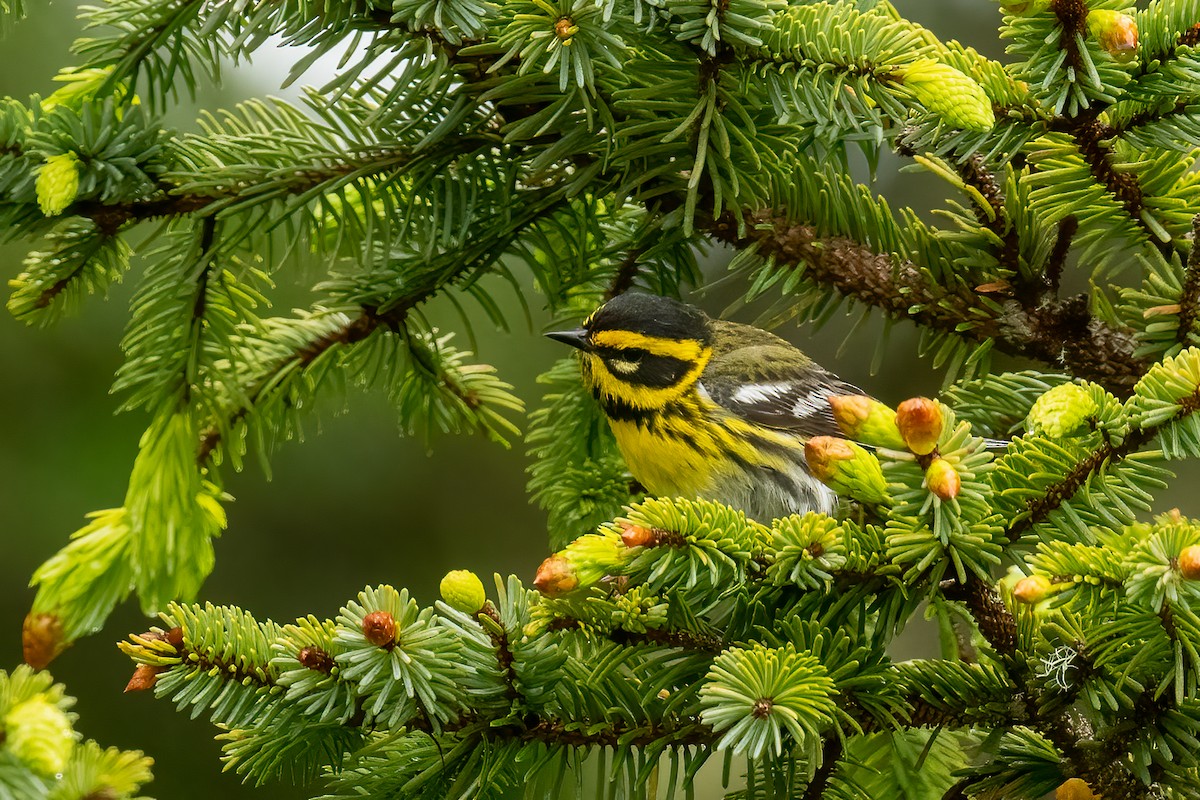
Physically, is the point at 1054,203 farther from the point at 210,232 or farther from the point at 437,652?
the point at 210,232

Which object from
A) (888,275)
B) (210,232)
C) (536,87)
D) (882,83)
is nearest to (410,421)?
(210,232)

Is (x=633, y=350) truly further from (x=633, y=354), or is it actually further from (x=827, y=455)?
(x=827, y=455)

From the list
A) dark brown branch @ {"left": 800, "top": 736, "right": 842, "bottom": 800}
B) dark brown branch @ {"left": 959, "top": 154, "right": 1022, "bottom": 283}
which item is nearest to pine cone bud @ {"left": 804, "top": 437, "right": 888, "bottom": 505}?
dark brown branch @ {"left": 800, "top": 736, "right": 842, "bottom": 800}

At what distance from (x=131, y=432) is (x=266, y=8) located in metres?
2.28

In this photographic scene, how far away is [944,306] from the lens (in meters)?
2.10

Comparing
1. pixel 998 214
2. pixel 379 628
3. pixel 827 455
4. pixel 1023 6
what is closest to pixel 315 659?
pixel 379 628

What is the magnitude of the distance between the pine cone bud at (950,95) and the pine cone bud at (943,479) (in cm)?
54

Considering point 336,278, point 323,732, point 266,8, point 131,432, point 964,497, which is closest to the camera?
point 964,497

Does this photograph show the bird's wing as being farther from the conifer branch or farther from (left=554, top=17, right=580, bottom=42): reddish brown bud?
(left=554, top=17, right=580, bottom=42): reddish brown bud

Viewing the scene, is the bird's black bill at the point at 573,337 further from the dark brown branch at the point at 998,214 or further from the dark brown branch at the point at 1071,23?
the dark brown branch at the point at 1071,23

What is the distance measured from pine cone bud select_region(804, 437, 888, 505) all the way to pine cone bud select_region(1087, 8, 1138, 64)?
1.95ft

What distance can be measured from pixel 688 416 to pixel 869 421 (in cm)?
146

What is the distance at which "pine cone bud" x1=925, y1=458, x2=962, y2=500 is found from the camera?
112cm

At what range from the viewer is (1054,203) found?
1.81 m
